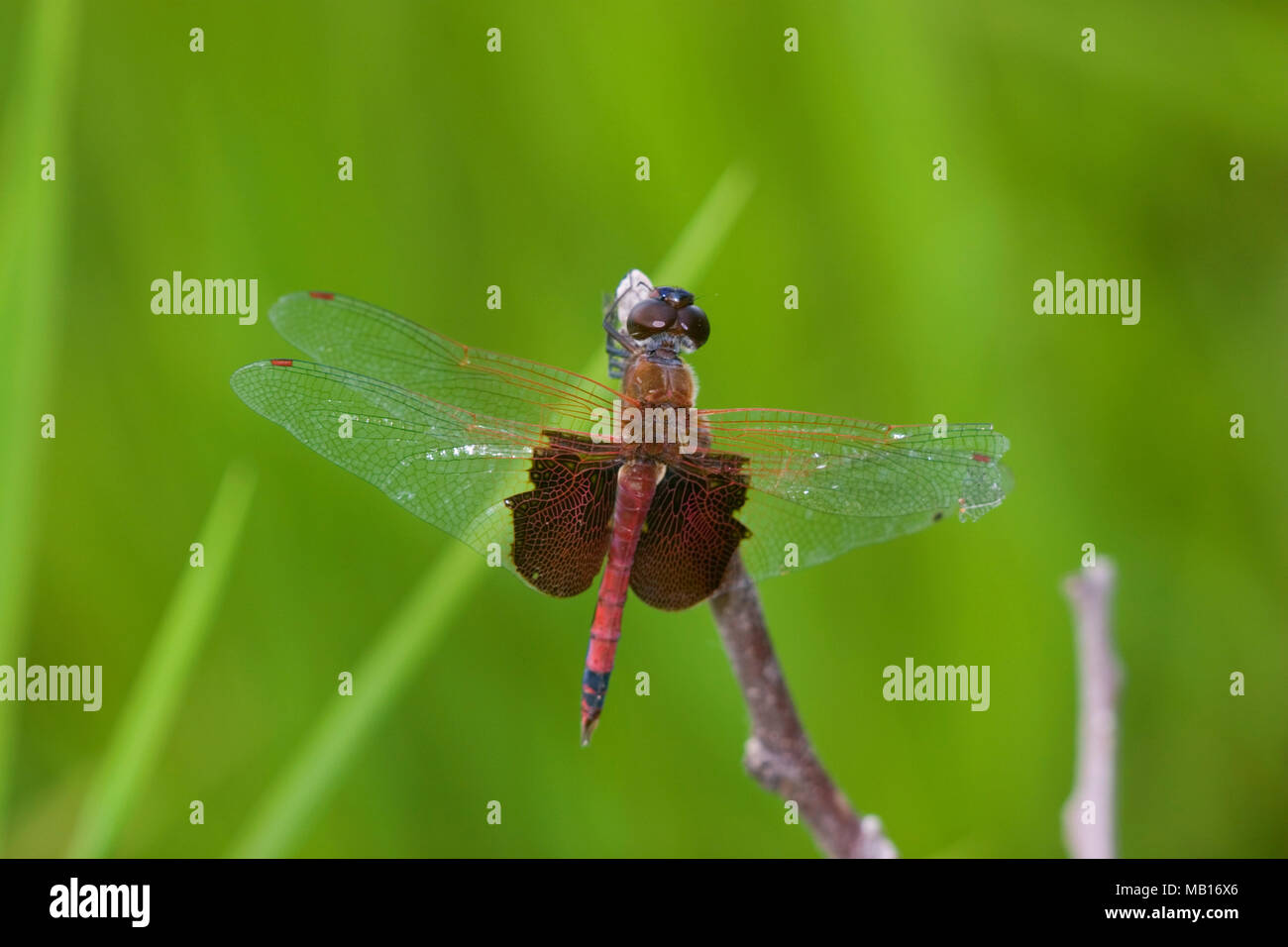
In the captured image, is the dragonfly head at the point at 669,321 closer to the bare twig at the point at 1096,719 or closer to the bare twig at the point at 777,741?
the bare twig at the point at 777,741

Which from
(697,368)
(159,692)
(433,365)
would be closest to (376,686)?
(159,692)

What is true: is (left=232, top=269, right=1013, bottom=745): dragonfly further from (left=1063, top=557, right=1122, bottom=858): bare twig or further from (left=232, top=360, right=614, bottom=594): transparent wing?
(left=1063, top=557, right=1122, bottom=858): bare twig

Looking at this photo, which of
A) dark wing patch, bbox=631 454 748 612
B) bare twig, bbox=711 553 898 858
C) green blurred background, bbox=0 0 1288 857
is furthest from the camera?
green blurred background, bbox=0 0 1288 857

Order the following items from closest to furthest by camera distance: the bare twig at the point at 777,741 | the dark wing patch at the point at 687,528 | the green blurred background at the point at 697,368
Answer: the bare twig at the point at 777,741 < the dark wing patch at the point at 687,528 < the green blurred background at the point at 697,368

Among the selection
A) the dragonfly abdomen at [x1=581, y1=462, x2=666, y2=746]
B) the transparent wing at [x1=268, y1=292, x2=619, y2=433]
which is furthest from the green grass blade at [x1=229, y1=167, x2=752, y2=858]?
the dragonfly abdomen at [x1=581, y1=462, x2=666, y2=746]

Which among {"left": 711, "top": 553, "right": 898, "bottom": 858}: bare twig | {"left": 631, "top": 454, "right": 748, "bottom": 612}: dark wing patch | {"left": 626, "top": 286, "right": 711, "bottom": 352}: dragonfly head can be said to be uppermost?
{"left": 626, "top": 286, "right": 711, "bottom": 352}: dragonfly head

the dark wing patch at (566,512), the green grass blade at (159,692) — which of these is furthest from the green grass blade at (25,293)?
the dark wing patch at (566,512)

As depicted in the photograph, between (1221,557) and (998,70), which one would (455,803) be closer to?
(1221,557)

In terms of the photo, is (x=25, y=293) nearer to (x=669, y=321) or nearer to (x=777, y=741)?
(x=669, y=321)
